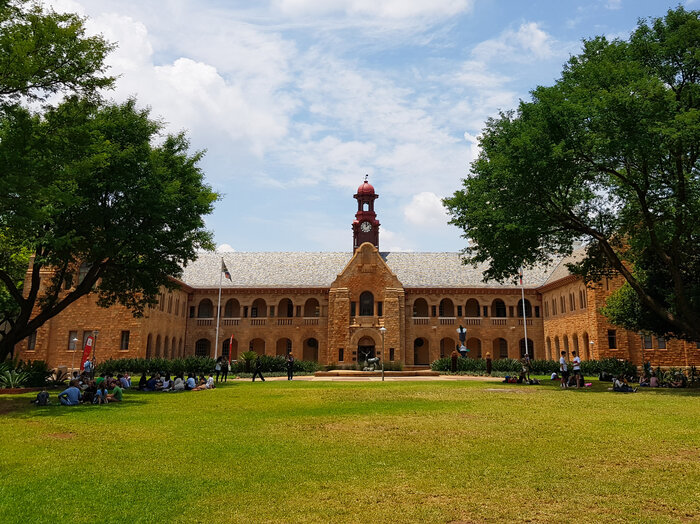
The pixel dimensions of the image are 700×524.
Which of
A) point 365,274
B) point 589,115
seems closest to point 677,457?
point 589,115

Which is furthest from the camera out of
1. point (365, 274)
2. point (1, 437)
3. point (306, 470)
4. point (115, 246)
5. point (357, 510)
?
point (365, 274)

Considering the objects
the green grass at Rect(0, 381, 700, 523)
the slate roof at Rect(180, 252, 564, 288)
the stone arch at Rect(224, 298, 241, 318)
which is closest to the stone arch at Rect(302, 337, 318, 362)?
the slate roof at Rect(180, 252, 564, 288)

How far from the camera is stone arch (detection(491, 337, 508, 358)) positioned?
53.8 meters

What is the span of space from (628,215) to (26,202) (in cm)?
2536

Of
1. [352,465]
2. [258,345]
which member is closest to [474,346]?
[258,345]

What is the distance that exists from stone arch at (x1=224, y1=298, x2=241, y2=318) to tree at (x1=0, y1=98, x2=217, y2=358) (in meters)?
25.5

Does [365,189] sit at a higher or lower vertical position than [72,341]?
higher

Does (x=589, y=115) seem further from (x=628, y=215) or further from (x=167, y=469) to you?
(x=167, y=469)

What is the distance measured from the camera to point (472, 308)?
2183 inches

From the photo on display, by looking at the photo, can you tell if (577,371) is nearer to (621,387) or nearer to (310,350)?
(621,387)

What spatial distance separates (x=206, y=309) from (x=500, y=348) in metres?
31.4

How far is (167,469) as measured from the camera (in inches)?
339

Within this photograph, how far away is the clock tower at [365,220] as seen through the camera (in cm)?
5803

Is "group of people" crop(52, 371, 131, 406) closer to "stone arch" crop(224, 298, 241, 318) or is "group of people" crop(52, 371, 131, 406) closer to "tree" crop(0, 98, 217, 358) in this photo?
"tree" crop(0, 98, 217, 358)
